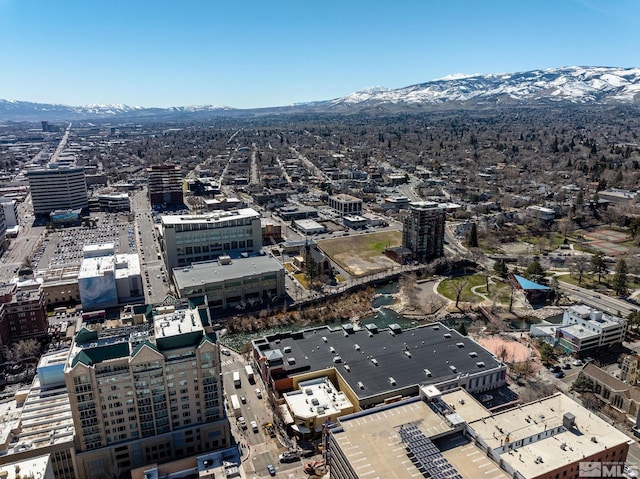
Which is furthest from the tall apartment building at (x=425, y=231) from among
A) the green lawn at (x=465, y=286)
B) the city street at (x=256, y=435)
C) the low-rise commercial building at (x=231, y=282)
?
the city street at (x=256, y=435)

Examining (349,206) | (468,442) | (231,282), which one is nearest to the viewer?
(468,442)

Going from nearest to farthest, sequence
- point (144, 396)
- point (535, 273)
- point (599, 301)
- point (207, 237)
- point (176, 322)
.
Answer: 1. point (144, 396)
2. point (176, 322)
3. point (599, 301)
4. point (535, 273)
5. point (207, 237)

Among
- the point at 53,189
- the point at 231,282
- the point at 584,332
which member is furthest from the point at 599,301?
the point at 53,189

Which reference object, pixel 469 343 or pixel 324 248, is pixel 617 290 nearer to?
pixel 469 343

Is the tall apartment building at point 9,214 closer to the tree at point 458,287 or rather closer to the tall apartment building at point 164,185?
the tall apartment building at point 164,185

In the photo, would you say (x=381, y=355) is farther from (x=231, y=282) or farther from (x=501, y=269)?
(x=501, y=269)

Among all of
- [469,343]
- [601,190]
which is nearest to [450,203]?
[601,190]

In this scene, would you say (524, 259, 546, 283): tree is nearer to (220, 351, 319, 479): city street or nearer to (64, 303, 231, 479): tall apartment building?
(220, 351, 319, 479): city street
